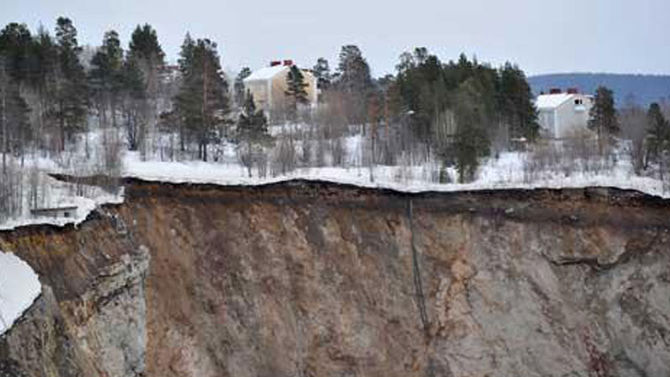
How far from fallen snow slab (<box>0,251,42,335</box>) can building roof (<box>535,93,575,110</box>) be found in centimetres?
2859

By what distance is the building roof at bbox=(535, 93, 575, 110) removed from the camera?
36.7 meters

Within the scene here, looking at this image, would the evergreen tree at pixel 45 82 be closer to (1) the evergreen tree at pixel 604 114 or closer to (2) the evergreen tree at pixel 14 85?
(2) the evergreen tree at pixel 14 85

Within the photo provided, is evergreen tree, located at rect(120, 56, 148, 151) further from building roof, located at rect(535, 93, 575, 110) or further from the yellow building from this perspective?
building roof, located at rect(535, 93, 575, 110)

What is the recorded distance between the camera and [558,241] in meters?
19.4

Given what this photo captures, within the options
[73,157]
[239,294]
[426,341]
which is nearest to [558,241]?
[426,341]

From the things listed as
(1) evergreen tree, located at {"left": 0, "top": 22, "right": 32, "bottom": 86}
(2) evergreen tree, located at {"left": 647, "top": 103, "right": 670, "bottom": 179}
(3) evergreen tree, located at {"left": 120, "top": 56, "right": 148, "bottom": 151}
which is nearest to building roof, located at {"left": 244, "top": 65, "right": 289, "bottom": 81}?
(3) evergreen tree, located at {"left": 120, "top": 56, "right": 148, "bottom": 151}

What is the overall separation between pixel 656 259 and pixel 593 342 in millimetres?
2498

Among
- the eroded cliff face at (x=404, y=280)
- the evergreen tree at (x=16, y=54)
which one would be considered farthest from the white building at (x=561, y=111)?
the evergreen tree at (x=16, y=54)

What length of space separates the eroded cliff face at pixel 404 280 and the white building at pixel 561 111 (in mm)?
16871

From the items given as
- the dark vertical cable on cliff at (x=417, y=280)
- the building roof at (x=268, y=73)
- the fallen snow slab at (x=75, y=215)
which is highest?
the building roof at (x=268, y=73)

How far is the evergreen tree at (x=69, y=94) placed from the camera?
25.5 m

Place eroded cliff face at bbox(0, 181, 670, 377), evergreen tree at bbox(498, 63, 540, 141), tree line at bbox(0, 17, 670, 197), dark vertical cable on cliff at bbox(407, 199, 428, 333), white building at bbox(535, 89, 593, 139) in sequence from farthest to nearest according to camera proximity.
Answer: white building at bbox(535, 89, 593, 139), evergreen tree at bbox(498, 63, 540, 141), tree line at bbox(0, 17, 670, 197), dark vertical cable on cliff at bbox(407, 199, 428, 333), eroded cliff face at bbox(0, 181, 670, 377)

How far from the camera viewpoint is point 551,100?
37.3 meters

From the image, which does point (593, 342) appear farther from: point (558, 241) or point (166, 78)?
point (166, 78)
